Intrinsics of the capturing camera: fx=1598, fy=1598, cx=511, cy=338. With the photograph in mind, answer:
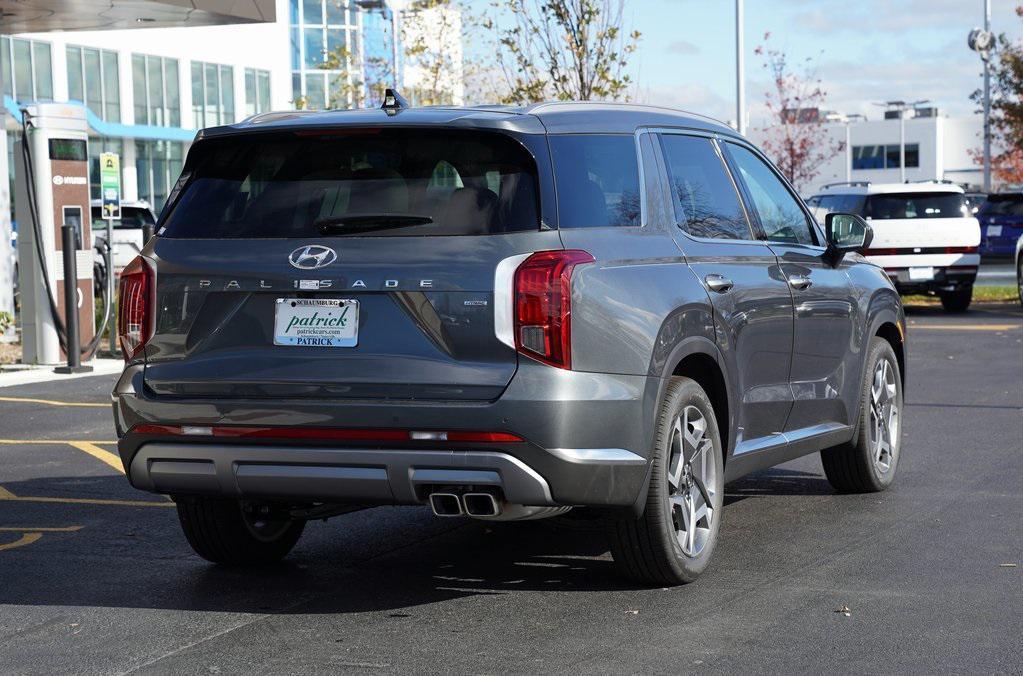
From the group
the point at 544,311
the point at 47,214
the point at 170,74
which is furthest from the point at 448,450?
the point at 170,74

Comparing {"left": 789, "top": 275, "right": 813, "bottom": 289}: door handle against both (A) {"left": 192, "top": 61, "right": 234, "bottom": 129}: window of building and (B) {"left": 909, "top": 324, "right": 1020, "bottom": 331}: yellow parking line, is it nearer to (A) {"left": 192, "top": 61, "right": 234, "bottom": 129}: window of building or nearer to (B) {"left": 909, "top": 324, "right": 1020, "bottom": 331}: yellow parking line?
(B) {"left": 909, "top": 324, "right": 1020, "bottom": 331}: yellow parking line

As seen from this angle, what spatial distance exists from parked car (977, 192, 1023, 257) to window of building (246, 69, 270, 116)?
32104 millimetres

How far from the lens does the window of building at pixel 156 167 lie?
54312mm

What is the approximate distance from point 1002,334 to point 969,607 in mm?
13751

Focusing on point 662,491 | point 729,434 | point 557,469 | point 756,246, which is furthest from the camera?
point 756,246

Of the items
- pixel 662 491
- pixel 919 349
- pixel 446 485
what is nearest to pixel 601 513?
pixel 662 491

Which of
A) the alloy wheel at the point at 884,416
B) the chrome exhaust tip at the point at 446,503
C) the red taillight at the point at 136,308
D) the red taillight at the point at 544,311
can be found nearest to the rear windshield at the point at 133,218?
the alloy wheel at the point at 884,416

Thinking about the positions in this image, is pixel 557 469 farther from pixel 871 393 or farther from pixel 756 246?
pixel 871 393

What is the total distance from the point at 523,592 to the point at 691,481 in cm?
80

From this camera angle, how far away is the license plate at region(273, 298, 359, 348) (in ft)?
18.4

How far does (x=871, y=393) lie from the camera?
827cm

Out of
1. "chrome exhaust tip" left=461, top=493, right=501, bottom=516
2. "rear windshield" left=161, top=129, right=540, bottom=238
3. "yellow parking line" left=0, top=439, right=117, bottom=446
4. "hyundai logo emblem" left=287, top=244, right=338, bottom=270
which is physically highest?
"rear windshield" left=161, top=129, right=540, bottom=238

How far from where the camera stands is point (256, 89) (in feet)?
198

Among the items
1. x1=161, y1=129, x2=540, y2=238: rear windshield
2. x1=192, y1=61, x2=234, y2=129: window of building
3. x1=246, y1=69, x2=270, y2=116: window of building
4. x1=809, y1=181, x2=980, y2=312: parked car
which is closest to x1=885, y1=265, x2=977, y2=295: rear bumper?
x1=809, y1=181, x2=980, y2=312: parked car
